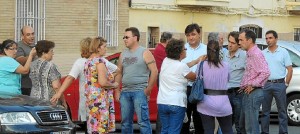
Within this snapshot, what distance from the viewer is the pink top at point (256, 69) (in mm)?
11594

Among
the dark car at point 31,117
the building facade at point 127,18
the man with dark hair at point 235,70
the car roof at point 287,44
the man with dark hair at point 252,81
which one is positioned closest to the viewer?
the dark car at point 31,117

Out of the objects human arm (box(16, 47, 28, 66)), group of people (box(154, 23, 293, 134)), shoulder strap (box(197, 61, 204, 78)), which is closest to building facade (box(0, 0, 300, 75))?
human arm (box(16, 47, 28, 66))

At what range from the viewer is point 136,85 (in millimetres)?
11531

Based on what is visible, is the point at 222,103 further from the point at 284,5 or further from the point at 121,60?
the point at 284,5

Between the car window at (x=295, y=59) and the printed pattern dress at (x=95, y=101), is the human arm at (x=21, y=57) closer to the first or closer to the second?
the printed pattern dress at (x=95, y=101)

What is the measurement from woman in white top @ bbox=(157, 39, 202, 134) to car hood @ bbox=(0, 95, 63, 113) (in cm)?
147

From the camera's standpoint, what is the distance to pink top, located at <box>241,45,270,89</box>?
38.0 feet

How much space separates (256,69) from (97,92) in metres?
2.48

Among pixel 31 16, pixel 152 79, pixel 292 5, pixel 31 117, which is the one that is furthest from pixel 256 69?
pixel 292 5

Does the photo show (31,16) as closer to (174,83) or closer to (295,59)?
(295,59)

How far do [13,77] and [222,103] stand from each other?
3.19m

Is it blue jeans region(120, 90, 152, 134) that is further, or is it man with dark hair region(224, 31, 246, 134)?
man with dark hair region(224, 31, 246, 134)

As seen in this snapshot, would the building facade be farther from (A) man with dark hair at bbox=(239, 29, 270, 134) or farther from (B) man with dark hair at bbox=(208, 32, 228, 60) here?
(A) man with dark hair at bbox=(239, 29, 270, 134)

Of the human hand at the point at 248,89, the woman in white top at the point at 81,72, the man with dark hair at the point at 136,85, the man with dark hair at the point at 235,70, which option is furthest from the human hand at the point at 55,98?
the man with dark hair at the point at 235,70
